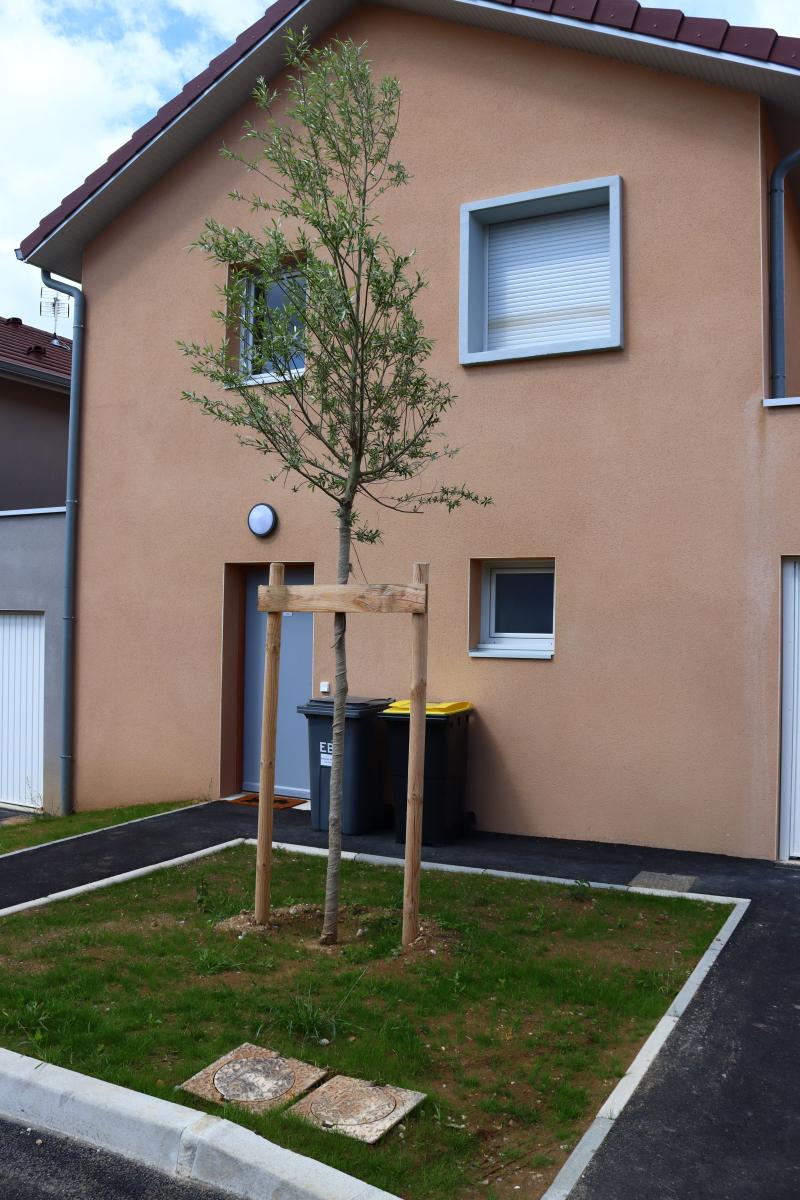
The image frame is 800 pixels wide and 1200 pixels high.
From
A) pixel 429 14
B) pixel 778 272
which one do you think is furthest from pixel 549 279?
pixel 429 14

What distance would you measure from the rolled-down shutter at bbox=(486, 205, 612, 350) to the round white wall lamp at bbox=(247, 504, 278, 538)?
267 centimetres

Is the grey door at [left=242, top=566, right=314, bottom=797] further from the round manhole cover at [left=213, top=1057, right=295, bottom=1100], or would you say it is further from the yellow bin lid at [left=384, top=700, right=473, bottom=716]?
the round manhole cover at [left=213, top=1057, right=295, bottom=1100]

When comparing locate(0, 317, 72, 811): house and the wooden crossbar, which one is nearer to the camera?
the wooden crossbar

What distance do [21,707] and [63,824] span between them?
8.65 feet

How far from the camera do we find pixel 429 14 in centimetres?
920

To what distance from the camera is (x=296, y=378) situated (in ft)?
19.5

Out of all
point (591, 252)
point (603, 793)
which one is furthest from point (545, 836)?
point (591, 252)

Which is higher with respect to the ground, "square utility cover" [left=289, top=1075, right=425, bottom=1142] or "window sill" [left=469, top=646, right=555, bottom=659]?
"window sill" [left=469, top=646, right=555, bottom=659]

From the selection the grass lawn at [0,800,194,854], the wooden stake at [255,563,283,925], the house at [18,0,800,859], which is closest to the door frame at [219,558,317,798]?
the house at [18,0,800,859]

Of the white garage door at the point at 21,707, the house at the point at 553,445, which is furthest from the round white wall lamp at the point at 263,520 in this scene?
the white garage door at the point at 21,707

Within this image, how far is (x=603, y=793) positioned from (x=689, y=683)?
3.83ft

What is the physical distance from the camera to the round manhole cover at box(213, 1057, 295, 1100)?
3.96 metres

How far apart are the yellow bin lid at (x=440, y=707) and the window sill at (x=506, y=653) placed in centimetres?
44

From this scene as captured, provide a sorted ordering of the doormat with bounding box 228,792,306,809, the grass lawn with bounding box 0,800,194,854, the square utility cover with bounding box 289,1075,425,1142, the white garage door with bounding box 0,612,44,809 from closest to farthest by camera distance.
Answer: the square utility cover with bounding box 289,1075,425,1142, the grass lawn with bounding box 0,800,194,854, the doormat with bounding box 228,792,306,809, the white garage door with bounding box 0,612,44,809
